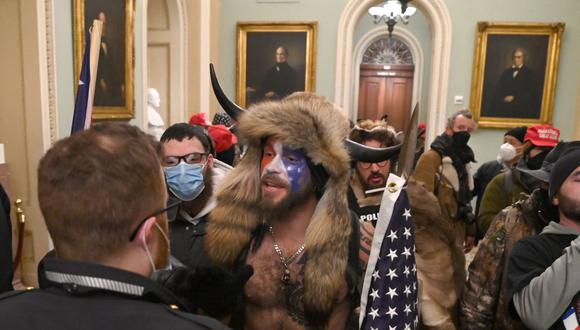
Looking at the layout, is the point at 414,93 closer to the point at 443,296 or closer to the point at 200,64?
the point at 200,64

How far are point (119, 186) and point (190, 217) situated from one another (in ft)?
4.31

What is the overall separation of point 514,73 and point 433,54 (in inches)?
58.0

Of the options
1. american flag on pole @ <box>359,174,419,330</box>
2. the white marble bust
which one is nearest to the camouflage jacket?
american flag on pole @ <box>359,174,419,330</box>

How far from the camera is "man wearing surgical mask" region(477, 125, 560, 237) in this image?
3367mm

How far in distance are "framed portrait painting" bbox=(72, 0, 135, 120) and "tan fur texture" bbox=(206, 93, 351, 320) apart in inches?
127

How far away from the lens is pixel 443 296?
214 centimetres

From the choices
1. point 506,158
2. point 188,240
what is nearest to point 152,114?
point 188,240

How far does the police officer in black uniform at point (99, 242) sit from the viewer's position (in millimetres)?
901

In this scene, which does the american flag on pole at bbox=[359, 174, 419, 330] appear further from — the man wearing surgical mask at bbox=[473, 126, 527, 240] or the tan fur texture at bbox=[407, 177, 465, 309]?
the man wearing surgical mask at bbox=[473, 126, 527, 240]

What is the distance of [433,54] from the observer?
26.4 ft

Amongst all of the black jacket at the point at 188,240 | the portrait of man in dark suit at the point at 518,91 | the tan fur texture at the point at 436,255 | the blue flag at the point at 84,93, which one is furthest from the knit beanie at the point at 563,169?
the portrait of man in dark suit at the point at 518,91

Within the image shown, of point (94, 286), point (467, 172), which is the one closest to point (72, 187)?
point (94, 286)

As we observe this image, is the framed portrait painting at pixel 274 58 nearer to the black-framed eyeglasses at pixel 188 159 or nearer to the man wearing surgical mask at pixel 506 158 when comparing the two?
the man wearing surgical mask at pixel 506 158

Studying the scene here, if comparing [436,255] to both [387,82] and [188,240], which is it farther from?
[387,82]
